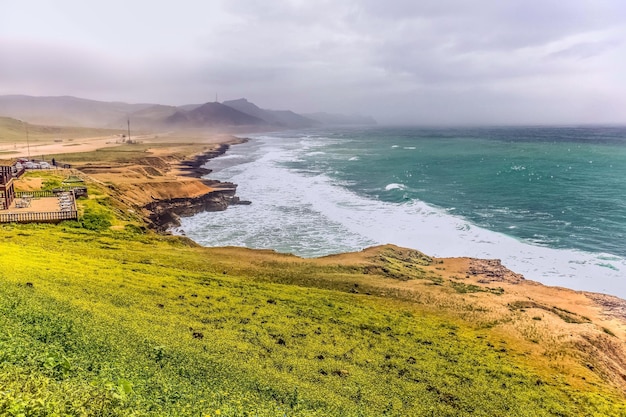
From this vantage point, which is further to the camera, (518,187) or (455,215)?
(518,187)

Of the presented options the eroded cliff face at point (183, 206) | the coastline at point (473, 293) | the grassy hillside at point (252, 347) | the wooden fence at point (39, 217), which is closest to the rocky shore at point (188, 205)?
the eroded cliff face at point (183, 206)

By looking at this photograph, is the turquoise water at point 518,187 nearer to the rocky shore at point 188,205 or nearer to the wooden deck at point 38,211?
the rocky shore at point 188,205

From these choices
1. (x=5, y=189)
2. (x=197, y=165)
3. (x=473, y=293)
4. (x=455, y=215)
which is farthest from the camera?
(x=197, y=165)

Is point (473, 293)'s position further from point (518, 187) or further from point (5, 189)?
point (518, 187)

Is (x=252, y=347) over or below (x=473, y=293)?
over

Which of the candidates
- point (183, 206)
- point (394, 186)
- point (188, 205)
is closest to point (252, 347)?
point (183, 206)

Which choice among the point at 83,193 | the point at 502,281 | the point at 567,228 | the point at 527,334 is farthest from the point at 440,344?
the point at 83,193

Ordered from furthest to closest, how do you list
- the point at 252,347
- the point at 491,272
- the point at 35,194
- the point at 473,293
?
the point at 35,194, the point at 491,272, the point at 473,293, the point at 252,347

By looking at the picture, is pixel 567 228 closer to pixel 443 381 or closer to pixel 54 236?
A: pixel 443 381
